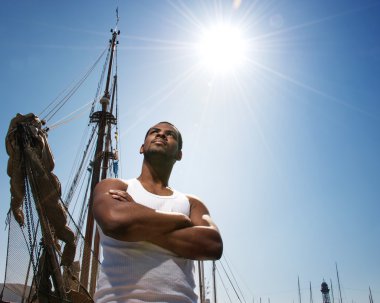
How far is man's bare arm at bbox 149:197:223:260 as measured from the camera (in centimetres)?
174

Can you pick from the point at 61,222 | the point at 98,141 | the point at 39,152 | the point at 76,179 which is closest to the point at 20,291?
the point at 61,222

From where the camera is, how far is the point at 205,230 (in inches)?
74.5

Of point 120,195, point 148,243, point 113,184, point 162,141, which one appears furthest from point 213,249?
point 162,141

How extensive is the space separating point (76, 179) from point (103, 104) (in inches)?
258

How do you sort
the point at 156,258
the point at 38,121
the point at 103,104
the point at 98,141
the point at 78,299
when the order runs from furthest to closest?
the point at 103,104
the point at 98,141
the point at 78,299
the point at 38,121
the point at 156,258

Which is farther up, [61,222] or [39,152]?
[39,152]

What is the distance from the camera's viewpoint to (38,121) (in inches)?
252

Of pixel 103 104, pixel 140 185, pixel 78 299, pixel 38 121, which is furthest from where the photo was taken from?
pixel 103 104

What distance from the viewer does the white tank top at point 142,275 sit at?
1.54m

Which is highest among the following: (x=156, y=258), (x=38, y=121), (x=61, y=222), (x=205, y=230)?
(x=38, y=121)

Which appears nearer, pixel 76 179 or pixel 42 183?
pixel 42 183

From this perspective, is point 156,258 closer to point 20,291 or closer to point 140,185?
point 140,185

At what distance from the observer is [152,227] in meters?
1.73

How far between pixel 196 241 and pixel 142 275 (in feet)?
1.24
